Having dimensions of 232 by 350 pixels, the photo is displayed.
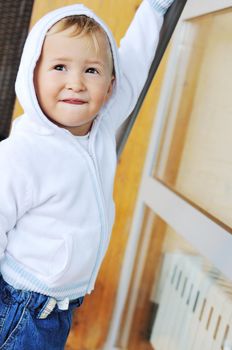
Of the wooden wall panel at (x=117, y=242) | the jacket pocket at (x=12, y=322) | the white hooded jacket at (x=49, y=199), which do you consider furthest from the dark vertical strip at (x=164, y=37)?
the wooden wall panel at (x=117, y=242)

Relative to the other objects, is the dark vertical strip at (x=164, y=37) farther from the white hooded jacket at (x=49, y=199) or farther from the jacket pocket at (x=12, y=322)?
the jacket pocket at (x=12, y=322)

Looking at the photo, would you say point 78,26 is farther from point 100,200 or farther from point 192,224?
point 192,224

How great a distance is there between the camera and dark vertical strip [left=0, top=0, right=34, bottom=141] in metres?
1.46

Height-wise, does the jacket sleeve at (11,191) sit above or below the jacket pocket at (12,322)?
above

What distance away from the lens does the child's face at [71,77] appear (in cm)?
102

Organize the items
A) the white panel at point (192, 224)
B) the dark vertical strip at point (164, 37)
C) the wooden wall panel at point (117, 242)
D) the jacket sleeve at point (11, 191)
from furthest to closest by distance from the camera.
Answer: the wooden wall panel at point (117, 242)
the white panel at point (192, 224)
the dark vertical strip at point (164, 37)
the jacket sleeve at point (11, 191)

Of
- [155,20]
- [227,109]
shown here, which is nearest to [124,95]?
[155,20]

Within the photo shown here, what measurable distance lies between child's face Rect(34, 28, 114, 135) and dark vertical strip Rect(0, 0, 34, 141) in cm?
48

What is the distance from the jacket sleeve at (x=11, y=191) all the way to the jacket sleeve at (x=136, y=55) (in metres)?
0.31

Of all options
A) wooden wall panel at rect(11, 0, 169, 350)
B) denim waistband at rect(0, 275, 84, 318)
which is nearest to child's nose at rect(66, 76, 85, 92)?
denim waistband at rect(0, 275, 84, 318)

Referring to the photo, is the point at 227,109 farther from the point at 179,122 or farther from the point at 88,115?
the point at 88,115

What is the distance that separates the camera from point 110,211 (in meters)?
1.19

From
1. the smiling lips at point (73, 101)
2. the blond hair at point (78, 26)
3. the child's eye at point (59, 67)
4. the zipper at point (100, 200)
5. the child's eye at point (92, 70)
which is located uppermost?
the blond hair at point (78, 26)

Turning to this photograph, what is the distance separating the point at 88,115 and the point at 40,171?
14 centimetres
